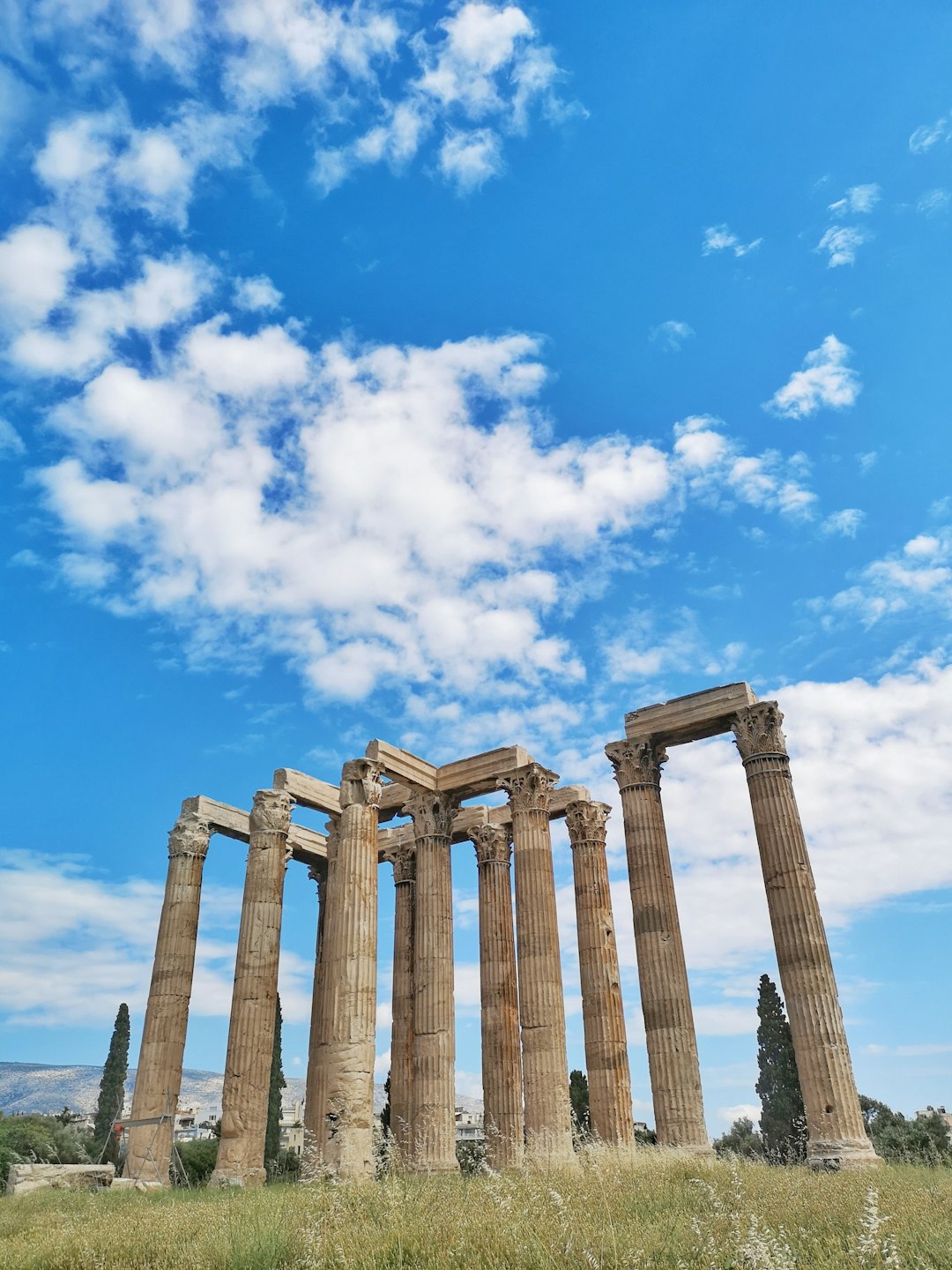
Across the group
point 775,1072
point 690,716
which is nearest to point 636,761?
point 690,716

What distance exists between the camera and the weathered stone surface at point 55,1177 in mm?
20406

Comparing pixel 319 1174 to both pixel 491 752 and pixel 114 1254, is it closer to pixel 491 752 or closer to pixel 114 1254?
pixel 114 1254

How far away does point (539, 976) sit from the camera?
22.4 meters

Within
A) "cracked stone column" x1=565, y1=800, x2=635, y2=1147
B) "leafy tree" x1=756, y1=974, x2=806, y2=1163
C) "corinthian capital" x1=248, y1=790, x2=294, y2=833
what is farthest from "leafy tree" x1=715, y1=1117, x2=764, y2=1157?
"corinthian capital" x1=248, y1=790, x2=294, y2=833

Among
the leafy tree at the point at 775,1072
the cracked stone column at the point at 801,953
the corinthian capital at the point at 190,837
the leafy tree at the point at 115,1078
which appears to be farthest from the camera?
the leafy tree at the point at 115,1078

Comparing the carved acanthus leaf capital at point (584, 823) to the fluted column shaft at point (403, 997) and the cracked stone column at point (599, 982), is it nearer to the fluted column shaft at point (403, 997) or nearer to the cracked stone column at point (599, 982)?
the cracked stone column at point (599, 982)

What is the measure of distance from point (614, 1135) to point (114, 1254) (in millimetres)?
15979

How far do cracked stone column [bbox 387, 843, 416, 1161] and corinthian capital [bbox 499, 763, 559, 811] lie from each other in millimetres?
7651

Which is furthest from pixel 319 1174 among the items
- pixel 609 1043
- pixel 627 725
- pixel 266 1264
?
pixel 627 725

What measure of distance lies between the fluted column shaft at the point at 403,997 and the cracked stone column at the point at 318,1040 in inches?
94.4

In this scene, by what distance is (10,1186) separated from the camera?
2034 cm

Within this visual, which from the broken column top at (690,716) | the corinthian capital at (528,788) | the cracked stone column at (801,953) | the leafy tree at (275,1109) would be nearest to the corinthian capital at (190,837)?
the leafy tree at (275,1109)

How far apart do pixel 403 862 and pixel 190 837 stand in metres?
7.52

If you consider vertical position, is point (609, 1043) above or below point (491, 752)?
below
